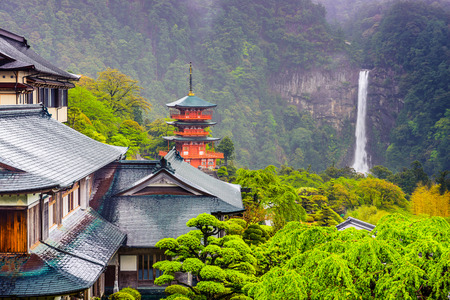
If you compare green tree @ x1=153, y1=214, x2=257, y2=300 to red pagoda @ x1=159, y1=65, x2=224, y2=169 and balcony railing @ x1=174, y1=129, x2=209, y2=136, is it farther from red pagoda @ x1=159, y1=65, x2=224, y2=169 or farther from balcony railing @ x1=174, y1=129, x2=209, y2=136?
balcony railing @ x1=174, y1=129, x2=209, y2=136

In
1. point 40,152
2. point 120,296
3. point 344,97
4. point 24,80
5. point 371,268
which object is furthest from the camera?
point 344,97

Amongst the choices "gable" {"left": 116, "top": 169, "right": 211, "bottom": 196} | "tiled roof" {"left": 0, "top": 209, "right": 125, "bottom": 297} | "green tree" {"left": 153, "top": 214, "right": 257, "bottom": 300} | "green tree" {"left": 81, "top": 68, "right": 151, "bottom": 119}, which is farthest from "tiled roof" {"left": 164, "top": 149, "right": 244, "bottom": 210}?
"green tree" {"left": 81, "top": 68, "right": 151, "bottom": 119}

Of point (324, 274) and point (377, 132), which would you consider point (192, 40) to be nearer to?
point (377, 132)

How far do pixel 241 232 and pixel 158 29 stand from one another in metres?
107

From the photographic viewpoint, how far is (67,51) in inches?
3585

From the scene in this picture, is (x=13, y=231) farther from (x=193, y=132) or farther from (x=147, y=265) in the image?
(x=193, y=132)

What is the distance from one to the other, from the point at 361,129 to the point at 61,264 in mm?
95708

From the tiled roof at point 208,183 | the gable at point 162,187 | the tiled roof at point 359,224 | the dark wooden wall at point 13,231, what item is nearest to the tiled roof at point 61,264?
the dark wooden wall at point 13,231

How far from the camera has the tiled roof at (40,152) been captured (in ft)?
25.3

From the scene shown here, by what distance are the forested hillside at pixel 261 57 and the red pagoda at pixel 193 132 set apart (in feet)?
134

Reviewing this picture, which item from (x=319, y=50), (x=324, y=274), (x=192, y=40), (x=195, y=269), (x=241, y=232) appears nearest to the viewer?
(x=324, y=274)

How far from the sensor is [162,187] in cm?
1292

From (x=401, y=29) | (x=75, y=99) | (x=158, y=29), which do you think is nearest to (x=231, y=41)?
(x=158, y=29)

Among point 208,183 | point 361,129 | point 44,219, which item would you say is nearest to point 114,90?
point 208,183
